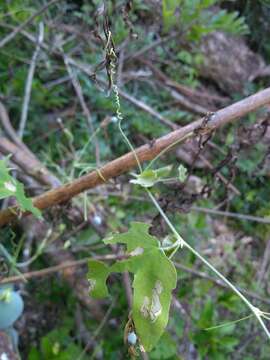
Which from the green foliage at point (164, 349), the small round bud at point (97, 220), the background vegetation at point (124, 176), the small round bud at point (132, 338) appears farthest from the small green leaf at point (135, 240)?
the green foliage at point (164, 349)

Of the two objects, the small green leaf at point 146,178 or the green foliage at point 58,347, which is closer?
the small green leaf at point 146,178

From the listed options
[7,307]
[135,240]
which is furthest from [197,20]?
[135,240]

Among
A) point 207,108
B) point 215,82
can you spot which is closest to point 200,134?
point 207,108

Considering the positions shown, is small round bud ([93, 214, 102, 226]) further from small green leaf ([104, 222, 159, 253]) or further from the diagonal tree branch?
small green leaf ([104, 222, 159, 253])

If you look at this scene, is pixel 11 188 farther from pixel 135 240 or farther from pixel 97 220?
Answer: pixel 97 220

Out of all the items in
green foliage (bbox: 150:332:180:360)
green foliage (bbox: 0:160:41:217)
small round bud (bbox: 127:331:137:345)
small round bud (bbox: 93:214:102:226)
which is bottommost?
green foliage (bbox: 150:332:180:360)

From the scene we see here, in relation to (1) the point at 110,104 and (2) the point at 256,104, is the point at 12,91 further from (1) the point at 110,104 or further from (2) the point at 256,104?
(2) the point at 256,104

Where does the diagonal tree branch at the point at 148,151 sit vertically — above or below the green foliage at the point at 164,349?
above

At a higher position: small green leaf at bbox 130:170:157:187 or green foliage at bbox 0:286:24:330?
small green leaf at bbox 130:170:157:187

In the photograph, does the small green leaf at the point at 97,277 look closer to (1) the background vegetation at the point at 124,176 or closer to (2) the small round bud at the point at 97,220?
(1) the background vegetation at the point at 124,176

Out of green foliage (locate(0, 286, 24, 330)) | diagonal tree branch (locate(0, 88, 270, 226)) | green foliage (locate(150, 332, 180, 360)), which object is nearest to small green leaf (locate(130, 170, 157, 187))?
diagonal tree branch (locate(0, 88, 270, 226))
